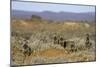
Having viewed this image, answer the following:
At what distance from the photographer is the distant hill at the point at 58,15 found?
275 centimetres

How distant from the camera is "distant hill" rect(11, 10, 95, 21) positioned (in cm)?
275

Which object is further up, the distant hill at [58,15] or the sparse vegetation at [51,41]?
the distant hill at [58,15]

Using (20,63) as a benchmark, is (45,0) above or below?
above

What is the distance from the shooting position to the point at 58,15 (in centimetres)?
295

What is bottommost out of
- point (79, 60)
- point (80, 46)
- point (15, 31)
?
point (79, 60)

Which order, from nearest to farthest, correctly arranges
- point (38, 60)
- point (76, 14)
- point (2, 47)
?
point (2, 47), point (38, 60), point (76, 14)

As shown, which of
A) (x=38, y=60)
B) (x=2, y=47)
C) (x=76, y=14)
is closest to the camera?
(x=2, y=47)

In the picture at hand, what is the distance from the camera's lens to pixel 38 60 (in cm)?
284

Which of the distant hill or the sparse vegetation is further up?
the distant hill

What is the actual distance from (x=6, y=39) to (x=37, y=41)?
0.41 meters

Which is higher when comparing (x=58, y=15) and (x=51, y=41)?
(x=58, y=15)
